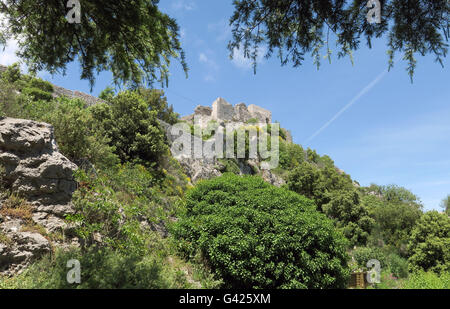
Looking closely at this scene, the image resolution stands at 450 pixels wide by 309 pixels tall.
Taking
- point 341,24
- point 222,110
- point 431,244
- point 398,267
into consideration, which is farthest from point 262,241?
point 222,110

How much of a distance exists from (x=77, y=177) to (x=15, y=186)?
114 cm

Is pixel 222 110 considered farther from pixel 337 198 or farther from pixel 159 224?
pixel 159 224

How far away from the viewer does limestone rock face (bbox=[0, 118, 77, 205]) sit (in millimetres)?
4904

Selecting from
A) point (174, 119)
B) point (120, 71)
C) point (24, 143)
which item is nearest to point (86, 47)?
point (120, 71)

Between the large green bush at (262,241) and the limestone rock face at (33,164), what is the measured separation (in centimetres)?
377

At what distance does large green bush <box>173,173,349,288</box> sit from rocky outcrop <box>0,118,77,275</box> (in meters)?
3.61

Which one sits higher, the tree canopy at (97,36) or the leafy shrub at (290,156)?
the leafy shrub at (290,156)

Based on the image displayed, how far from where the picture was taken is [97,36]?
419 centimetres

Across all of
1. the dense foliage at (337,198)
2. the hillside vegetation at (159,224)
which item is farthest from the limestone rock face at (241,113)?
the hillside vegetation at (159,224)

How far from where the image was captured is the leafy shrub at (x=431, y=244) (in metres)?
16.0

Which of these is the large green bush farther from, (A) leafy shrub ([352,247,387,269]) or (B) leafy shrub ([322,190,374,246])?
(B) leafy shrub ([322,190,374,246])

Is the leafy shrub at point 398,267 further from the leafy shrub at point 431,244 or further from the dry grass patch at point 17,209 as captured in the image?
the dry grass patch at point 17,209

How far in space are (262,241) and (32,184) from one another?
594cm
